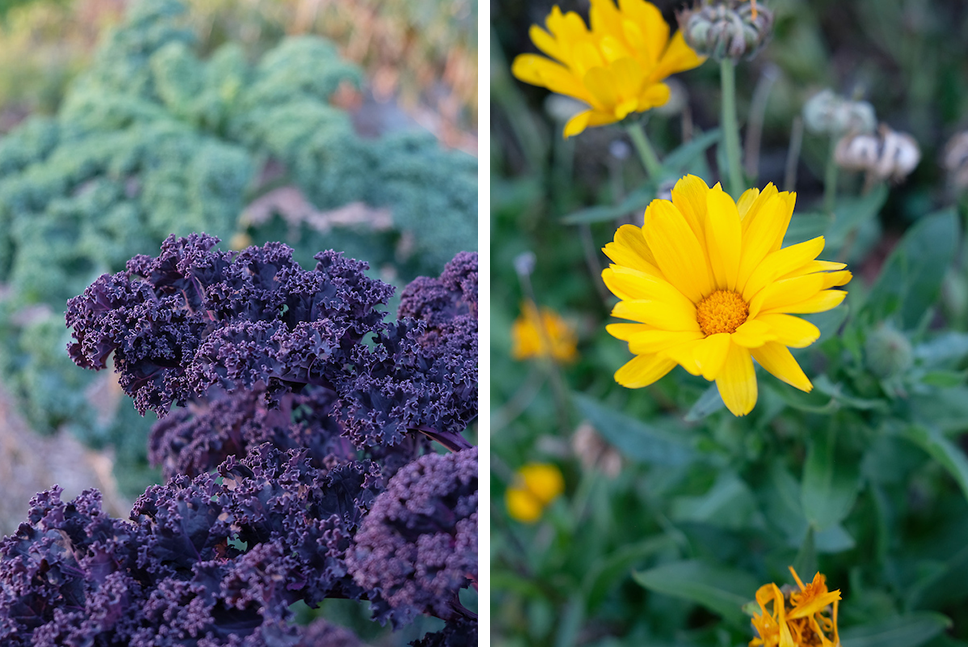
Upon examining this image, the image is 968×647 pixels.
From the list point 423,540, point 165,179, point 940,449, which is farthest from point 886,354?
point 165,179

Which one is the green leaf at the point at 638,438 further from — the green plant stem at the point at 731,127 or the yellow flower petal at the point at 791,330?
the yellow flower petal at the point at 791,330

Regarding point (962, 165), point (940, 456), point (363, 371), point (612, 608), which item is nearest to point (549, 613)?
point (612, 608)

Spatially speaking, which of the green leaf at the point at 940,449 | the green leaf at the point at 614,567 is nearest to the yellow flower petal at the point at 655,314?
the green leaf at the point at 940,449

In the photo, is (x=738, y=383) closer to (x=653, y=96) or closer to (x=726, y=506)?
(x=653, y=96)

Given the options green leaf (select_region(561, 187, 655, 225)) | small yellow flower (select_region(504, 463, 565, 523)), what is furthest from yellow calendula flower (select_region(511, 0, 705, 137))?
small yellow flower (select_region(504, 463, 565, 523))

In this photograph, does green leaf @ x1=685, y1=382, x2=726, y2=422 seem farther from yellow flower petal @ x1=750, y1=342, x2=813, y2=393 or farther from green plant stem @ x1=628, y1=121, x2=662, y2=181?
green plant stem @ x1=628, y1=121, x2=662, y2=181

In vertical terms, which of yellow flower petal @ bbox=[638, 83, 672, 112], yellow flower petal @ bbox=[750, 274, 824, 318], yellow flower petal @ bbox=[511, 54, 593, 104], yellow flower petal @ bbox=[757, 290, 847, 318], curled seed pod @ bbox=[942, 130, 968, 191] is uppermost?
curled seed pod @ bbox=[942, 130, 968, 191]

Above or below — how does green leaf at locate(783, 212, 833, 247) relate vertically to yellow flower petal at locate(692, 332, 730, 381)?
above

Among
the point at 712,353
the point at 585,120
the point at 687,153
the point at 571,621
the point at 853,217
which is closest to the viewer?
the point at 712,353
